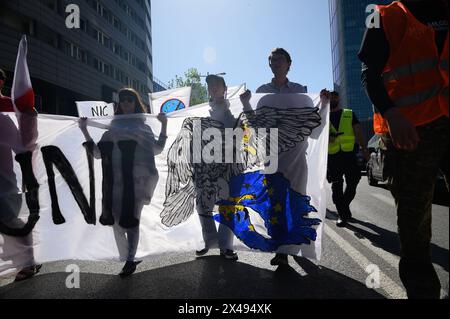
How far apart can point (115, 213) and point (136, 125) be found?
0.99 metres

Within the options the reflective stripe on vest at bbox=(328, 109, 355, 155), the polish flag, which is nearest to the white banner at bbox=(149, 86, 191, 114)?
the reflective stripe on vest at bbox=(328, 109, 355, 155)

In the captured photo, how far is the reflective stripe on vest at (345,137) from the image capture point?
16.8 feet

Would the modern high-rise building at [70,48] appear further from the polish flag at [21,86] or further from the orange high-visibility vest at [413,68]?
the orange high-visibility vest at [413,68]

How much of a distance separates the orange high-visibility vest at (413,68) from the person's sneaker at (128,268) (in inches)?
109

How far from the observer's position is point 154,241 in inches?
134

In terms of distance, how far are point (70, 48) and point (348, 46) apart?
9934 centimetres

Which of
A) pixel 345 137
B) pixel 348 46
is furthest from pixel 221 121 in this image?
pixel 348 46

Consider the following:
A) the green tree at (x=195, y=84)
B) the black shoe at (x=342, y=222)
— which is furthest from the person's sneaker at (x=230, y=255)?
the green tree at (x=195, y=84)

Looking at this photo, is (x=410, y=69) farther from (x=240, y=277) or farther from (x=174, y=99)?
(x=174, y=99)

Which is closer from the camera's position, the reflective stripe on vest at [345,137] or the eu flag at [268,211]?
the eu flag at [268,211]

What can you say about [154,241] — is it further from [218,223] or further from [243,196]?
[243,196]

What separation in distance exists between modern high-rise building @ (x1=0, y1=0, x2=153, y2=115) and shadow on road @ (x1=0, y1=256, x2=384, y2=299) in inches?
727

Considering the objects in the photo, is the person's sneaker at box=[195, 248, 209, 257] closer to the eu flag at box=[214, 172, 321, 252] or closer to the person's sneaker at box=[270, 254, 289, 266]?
the eu flag at box=[214, 172, 321, 252]
